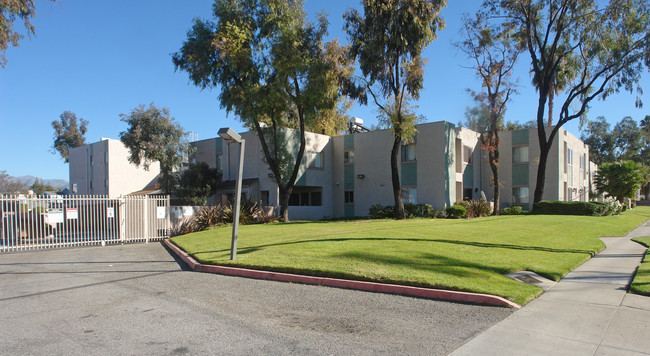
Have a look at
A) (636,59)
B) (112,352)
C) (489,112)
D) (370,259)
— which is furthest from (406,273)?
(636,59)

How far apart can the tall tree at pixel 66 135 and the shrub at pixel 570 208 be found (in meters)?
56.4

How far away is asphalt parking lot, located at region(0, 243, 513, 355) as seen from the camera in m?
4.89

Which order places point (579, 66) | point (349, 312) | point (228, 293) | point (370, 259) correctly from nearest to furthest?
point (349, 312), point (228, 293), point (370, 259), point (579, 66)

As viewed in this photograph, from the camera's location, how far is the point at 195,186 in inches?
1029

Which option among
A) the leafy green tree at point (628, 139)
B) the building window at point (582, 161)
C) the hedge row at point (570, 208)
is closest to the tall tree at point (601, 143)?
the leafy green tree at point (628, 139)

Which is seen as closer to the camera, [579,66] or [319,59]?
[319,59]

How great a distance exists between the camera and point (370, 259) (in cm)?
938

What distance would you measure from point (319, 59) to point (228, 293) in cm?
1722

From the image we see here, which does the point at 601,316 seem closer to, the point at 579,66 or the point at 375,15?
the point at 375,15

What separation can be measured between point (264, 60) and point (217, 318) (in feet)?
64.4

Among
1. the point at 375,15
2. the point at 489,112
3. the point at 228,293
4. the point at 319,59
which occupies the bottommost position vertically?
the point at 228,293

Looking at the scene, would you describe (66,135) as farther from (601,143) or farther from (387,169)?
(601,143)

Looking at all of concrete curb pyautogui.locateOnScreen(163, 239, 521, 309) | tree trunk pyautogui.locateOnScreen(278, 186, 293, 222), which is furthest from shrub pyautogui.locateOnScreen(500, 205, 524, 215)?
concrete curb pyautogui.locateOnScreen(163, 239, 521, 309)

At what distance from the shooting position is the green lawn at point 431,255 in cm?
770
